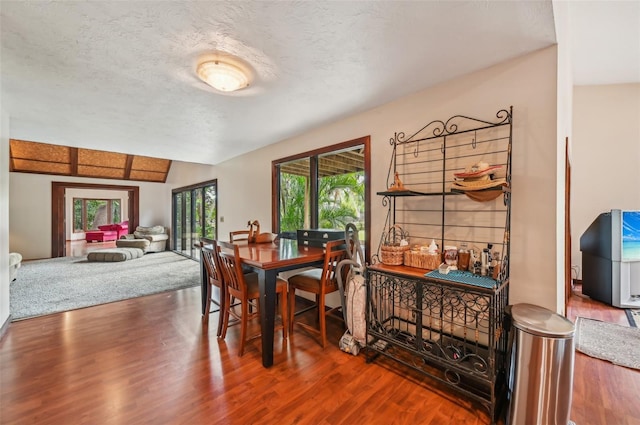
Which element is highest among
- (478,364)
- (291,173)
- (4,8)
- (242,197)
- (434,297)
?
(4,8)

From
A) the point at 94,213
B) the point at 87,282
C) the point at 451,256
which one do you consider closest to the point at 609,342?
the point at 451,256

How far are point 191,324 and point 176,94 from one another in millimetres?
2375

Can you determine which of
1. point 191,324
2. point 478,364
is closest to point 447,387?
point 478,364

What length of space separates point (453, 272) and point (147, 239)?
8469mm

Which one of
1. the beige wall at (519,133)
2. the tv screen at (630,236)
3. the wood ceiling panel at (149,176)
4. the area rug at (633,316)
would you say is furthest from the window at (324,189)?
the wood ceiling panel at (149,176)

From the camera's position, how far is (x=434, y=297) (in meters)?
2.00

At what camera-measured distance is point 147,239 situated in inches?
299

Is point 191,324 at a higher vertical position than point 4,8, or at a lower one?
lower

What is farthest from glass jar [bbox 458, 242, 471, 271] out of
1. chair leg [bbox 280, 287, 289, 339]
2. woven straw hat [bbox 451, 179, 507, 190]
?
chair leg [bbox 280, 287, 289, 339]

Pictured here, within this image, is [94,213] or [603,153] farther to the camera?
[94,213]

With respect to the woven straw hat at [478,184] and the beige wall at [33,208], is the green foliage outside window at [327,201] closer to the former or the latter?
the woven straw hat at [478,184]

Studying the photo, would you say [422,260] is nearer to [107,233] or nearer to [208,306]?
[208,306]

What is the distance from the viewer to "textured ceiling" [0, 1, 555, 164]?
1.34 metres

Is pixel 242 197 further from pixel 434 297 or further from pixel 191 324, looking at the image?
pixel 434 297
